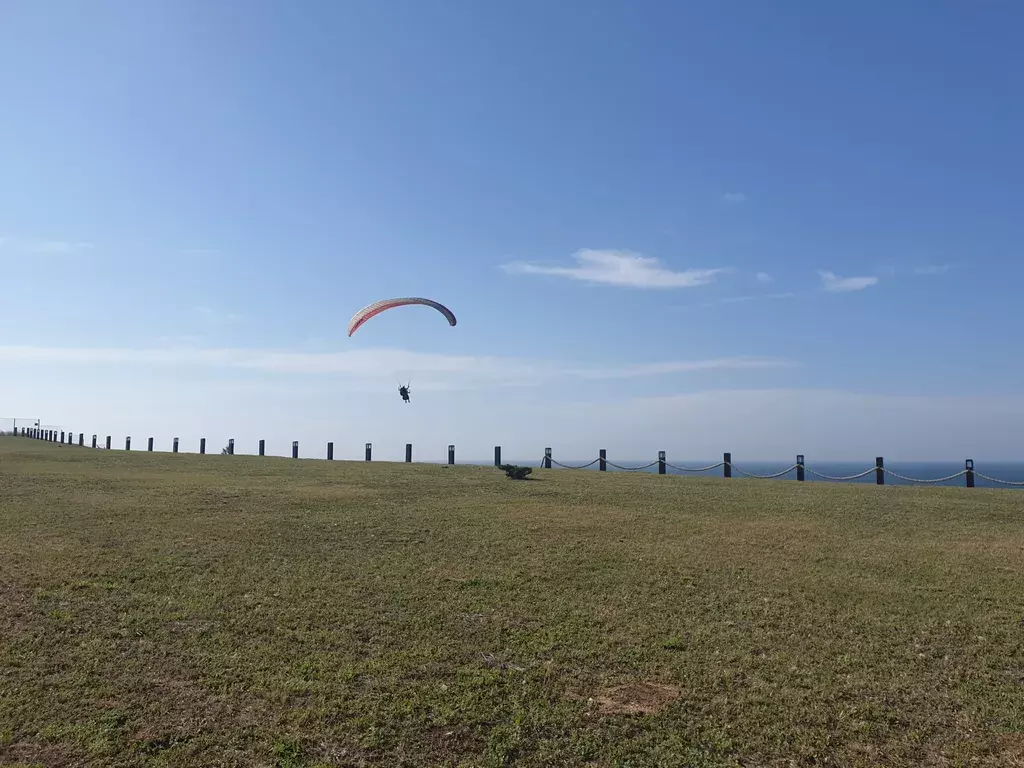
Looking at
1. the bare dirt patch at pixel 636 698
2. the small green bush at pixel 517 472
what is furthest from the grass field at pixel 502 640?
the small green bush at pixel 517 472

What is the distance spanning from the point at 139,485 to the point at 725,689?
65.7ft

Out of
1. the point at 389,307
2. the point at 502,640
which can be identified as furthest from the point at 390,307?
the point at 502,640

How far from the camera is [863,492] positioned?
75.4 ft

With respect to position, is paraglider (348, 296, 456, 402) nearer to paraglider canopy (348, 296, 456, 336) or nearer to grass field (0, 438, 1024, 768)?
paraglider canopy (348, 296, 456, 336)

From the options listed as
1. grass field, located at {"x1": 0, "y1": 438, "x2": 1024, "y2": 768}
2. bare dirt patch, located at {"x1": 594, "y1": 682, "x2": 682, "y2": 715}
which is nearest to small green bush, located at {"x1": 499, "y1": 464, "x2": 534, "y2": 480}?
grass field, located at {"x1": 0, "y1": 438, "x2": 1024, "y2": 768}

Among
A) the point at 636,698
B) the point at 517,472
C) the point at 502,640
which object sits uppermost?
the point at 517,472

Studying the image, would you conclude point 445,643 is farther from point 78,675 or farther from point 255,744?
point 78,675

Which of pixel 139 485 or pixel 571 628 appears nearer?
pixel 571 628

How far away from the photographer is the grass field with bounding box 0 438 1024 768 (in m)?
6.69

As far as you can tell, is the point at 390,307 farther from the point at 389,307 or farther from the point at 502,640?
the point at 502,640

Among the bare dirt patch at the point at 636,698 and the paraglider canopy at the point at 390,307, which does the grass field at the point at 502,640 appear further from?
the paraglider canopy at the point at 390,307

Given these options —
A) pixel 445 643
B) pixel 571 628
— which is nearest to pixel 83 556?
pixel 445 643

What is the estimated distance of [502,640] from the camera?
29.8 ft

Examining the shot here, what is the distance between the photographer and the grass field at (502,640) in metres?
6.69
